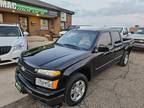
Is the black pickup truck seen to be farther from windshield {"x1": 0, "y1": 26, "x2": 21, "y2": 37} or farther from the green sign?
the green sign

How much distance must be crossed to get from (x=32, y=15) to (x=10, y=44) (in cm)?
1026

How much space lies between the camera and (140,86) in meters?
4.25

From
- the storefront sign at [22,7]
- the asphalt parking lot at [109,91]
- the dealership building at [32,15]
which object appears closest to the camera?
the asphalt parking lot at [109,91]

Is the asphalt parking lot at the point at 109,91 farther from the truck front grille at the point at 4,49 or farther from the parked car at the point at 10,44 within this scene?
the truck front grille at the point at 4,49

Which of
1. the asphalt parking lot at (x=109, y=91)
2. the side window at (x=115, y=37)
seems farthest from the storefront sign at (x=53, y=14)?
the side window at (x=115, y=37)

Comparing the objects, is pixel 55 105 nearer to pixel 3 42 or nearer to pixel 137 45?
pixel 3 42

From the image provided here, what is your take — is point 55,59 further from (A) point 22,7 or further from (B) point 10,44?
(A) point 22,7

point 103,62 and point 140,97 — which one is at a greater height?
point 103,62

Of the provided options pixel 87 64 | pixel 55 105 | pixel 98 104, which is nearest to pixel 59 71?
pixel 55 105

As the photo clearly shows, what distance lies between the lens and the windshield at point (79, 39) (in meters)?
3.84

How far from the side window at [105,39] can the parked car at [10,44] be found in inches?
129

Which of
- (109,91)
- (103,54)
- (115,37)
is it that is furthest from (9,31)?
(109,91)

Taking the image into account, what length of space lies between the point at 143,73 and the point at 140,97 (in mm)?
2097

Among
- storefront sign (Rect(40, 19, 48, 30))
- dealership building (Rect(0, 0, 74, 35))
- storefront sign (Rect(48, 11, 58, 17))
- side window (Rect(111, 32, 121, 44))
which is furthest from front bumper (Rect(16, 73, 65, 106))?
storefront sign (Rect(48, 11, 58, 17))
